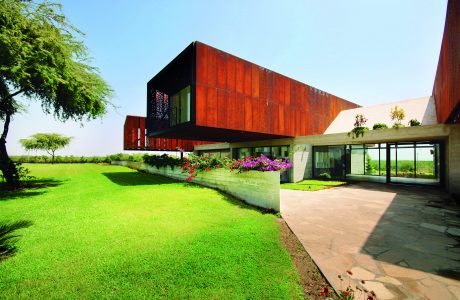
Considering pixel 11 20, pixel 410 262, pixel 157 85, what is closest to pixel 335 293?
pixel 410 262

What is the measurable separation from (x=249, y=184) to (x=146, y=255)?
16.0 ft

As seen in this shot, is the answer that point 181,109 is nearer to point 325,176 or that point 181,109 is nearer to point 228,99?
point 228,99

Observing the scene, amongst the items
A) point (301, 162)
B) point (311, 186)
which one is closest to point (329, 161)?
point (301, 162)

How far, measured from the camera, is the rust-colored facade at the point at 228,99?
11.4m

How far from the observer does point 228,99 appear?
12.4m

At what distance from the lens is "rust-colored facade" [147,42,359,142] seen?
37.4 feet

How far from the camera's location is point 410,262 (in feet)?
12.8

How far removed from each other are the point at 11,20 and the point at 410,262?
48.0 ft

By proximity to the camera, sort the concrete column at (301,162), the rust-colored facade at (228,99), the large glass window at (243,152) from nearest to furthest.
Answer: the rust-colored facade at (228,99)
the concrete column at (301,162)
the large glass window at (243,152)

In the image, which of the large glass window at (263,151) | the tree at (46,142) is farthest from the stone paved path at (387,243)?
the tree at (46,142)

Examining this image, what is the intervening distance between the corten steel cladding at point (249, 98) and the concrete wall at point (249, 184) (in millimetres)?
3220

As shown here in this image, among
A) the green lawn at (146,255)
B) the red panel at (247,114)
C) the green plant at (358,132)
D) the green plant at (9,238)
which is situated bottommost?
the green lawn at (146,255)

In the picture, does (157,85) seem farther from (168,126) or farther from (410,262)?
(410,262)

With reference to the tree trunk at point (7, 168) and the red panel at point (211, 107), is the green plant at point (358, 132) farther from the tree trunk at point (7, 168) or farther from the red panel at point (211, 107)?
the tree trunk at point (7, 168)
